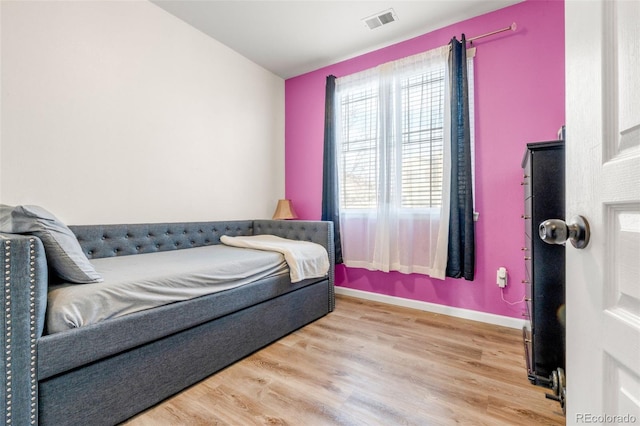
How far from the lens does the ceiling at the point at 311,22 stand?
2.29 meters

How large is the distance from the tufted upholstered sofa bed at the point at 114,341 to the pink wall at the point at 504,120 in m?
1.60

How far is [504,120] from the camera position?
7.43 feet

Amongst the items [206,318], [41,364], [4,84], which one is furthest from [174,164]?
[41,364]

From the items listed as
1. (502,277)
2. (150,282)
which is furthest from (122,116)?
(502,277)

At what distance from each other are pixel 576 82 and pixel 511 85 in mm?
2131

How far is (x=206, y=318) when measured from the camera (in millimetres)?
1553

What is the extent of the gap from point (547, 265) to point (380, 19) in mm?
2328

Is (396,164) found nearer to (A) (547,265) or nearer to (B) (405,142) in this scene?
(B) (405,142)

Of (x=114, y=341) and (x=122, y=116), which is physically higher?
(x=122, y=116)

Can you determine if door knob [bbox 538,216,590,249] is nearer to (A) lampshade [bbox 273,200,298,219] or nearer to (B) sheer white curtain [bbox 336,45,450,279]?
(B) sheer white curtain [bbox 336,45,450,279]

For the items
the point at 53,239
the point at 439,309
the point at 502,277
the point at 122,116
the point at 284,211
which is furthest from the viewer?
the point at 284,211

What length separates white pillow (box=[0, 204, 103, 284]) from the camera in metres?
1.13

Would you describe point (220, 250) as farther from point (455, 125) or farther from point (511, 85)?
point (511, 85)

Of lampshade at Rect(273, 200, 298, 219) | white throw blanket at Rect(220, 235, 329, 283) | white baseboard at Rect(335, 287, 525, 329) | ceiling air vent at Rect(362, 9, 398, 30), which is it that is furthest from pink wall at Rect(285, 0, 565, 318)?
lampshade at Rect(273, 200, 298, 219)
